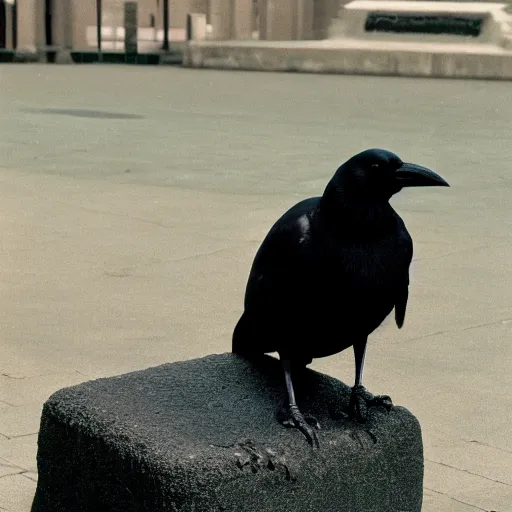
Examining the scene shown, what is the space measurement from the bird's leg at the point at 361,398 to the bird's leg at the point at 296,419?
0.17 meters

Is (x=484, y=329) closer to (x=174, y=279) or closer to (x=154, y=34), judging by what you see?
(x=174, y=279)

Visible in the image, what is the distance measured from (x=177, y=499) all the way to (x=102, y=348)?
2.78m

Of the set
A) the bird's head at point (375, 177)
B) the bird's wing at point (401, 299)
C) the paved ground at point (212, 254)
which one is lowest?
the paved ground at point (212, 254)

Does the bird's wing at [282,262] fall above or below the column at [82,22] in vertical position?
above

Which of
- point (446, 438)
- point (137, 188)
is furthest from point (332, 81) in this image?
point (446, 438)

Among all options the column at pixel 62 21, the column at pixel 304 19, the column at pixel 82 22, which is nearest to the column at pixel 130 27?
the column at pixel 82 22

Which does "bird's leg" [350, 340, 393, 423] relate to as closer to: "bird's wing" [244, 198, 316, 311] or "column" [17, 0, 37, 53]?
"bird's wing" [244, 198, 316, 311]

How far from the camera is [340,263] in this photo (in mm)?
3367

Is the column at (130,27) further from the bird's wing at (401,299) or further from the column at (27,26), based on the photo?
the bird's wing at (401,299)

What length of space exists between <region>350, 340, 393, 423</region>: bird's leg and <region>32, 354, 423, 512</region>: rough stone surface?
0.04 meters

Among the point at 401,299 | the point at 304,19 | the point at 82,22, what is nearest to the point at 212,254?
the point at 401,299

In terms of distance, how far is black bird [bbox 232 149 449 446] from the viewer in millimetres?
3367

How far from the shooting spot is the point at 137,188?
11.1 meters

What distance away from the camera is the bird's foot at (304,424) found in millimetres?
3410
